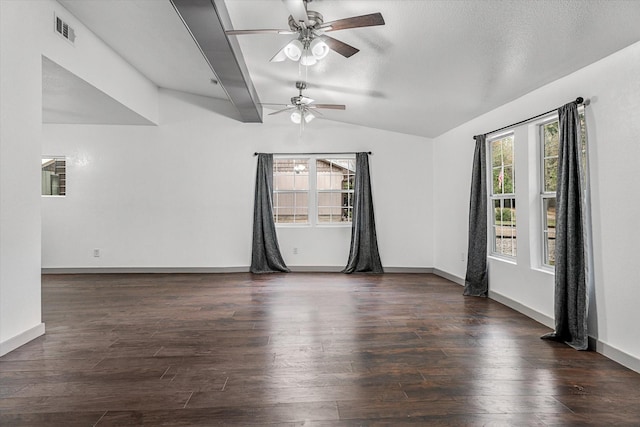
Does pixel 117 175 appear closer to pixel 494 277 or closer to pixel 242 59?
pixel 242 59

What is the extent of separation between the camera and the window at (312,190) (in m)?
7.11

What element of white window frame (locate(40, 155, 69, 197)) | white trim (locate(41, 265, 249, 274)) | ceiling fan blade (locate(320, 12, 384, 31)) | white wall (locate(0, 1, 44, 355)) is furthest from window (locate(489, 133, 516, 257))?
white window frame (locate(40, 155, 69, 197))

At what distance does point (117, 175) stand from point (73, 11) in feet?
10.9

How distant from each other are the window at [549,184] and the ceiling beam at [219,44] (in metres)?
3.32

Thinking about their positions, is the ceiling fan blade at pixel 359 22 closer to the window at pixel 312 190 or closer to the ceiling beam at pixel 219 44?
the ceiling beam at pixel 219 44

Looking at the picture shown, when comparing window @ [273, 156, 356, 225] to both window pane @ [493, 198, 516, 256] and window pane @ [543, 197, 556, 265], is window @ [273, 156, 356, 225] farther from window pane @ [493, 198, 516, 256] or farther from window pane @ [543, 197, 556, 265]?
window pane @ [543, 197, 556, 265]

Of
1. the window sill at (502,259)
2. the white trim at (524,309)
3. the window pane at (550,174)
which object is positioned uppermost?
the window pane at (550,174)

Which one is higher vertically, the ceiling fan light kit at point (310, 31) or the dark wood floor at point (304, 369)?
the ceiling fan light kit at point (310, 31)

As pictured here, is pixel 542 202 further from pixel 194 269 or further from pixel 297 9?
pixel 194 269

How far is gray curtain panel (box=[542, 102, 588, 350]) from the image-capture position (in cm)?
311

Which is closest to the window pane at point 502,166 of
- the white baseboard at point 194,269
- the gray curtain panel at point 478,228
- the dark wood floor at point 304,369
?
the gray curtain panel at point 478,228

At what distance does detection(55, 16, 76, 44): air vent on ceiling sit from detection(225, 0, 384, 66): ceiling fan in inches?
88.7

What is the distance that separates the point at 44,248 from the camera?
6.64m

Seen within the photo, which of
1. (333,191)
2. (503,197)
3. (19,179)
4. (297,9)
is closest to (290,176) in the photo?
(333,191)
